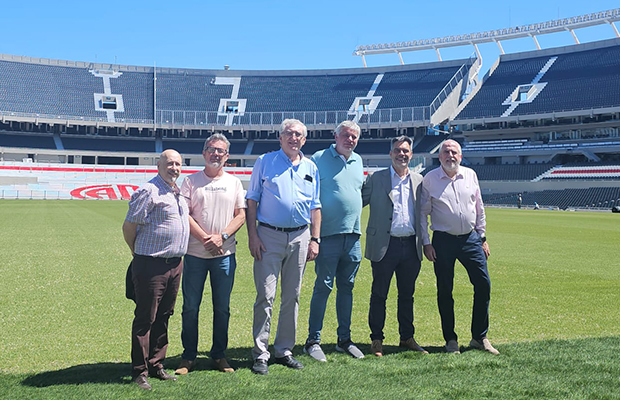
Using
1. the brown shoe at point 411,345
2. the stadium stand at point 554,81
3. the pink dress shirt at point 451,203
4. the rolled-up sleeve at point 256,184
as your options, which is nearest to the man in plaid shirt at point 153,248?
the rolled-up sleeve at point 256,184

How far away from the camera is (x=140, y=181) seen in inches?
Answer: 2256

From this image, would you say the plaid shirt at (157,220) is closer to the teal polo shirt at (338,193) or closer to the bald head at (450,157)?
the teal polo shirt at (338,193)

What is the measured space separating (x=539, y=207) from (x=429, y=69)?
31.9 metres

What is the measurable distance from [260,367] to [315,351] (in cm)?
62

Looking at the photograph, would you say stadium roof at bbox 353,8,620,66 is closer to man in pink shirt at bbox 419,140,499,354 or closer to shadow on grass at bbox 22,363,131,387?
man in pink shirt at bbox 419,140,499,354

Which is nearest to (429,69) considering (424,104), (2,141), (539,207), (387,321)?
(424,104)

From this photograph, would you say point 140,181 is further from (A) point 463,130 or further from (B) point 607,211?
(B) point 607,211

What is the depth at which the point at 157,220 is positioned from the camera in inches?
174

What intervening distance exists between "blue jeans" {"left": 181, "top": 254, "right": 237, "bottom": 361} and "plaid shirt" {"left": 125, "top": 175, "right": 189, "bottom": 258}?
0.35 m

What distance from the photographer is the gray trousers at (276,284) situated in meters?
4.88

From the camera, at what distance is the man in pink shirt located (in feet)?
17.7

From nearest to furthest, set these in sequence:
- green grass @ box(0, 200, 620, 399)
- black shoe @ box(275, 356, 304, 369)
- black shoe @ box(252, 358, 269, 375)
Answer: green grass @ box(0, 200, 620, 399), black shoe @ box(252, 358, 269, 375), black shoe @ box(275, 356, 304, 369)

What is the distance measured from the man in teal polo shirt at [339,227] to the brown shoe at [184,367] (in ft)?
3.60

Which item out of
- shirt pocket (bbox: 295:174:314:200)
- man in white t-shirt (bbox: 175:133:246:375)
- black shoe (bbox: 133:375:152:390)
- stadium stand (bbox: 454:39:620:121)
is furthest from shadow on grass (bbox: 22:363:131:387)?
stadium stand (bbox: 454:39:620:121)
